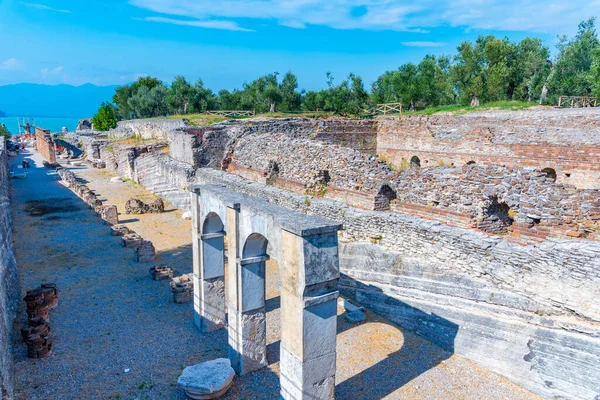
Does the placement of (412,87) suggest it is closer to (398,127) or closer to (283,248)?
(398,127)

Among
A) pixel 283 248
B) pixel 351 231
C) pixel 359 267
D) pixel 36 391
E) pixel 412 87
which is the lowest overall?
pixel 36 391

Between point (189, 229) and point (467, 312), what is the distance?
37.2ft

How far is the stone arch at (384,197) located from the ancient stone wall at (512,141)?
282 inches

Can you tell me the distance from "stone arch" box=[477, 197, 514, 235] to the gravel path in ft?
10.4

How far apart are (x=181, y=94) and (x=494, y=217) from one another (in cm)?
4044

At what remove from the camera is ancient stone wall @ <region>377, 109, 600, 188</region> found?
15.4m

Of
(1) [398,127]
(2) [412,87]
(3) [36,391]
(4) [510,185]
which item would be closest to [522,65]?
(2) [412,87]

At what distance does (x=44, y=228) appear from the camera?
16641 millimetres

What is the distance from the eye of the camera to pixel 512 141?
1797 centimetres

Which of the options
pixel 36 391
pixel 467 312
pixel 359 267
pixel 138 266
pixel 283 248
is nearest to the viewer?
pixel 283 248

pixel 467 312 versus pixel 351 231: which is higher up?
pixel 351 231

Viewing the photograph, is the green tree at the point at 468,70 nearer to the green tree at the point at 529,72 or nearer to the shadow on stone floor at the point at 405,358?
the green tree at the point at 529,72

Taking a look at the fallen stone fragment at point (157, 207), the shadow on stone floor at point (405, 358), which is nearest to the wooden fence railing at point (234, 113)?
the fallen stone fragment at point (157, 207)

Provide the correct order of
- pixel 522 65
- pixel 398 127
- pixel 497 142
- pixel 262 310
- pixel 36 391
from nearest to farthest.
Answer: pixel 36 391, pixel 262 310, pixel 497 142, pixel 398 127, pixel 522 65
